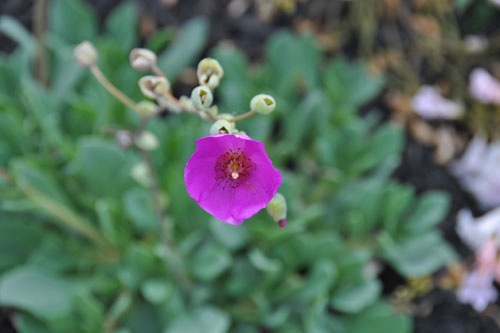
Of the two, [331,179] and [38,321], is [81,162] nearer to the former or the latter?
[38,321]

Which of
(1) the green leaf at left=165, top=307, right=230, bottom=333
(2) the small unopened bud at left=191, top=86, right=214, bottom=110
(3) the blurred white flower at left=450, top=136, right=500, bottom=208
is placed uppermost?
(3) the blurred white flower at left=450, top=136, right=500, bottom=208

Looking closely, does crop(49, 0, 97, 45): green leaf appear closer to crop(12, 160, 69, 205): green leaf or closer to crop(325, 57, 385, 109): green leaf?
crop(12, 160, 69, 205): green leaf

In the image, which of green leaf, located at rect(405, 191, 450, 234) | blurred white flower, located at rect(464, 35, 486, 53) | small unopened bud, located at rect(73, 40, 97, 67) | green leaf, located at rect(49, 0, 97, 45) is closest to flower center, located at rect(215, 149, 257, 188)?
small unopened bud, located at rect(73, 40, 97, 67)

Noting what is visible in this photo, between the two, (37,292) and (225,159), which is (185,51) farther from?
(225,159)

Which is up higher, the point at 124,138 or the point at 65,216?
the point at 65,216

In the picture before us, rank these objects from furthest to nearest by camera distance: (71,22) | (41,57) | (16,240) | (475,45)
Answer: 1. (475,45)
2. (71,22)
3. (41,57)
4. (16,240)

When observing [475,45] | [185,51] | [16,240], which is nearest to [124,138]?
[16,240]
